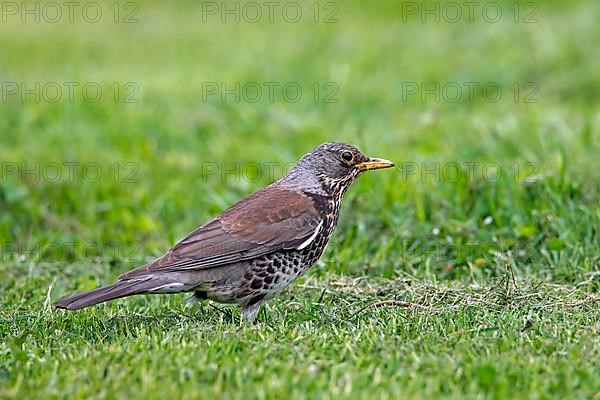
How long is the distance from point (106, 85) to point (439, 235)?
17.6 ft

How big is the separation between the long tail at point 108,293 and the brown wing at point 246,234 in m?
0.09

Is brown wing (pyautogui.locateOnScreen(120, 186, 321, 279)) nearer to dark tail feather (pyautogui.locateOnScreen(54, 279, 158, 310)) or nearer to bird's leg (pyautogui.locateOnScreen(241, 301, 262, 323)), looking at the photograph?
dark tail feather (pyautogui.locateOnScreen(54, 279, 158, 310))

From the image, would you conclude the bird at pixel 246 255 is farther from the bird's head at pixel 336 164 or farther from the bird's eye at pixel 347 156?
the bird's eye at pixel 347 156

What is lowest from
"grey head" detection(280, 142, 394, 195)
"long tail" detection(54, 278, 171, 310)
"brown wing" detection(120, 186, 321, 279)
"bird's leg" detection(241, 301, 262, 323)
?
"bird's leg" detection(241, 301, 262, 323)

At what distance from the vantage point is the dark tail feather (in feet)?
16.3

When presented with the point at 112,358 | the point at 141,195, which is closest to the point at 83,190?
the point at 141,195

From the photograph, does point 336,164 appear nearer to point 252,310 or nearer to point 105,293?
point 252,310

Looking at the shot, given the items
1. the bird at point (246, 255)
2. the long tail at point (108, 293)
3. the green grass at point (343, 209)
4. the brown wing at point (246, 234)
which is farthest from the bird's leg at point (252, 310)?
the long tail at point (108, 293)

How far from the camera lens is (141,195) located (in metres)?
8.21

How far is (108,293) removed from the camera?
5066mm

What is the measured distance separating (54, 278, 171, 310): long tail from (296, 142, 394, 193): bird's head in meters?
1.29

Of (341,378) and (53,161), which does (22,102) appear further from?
(341,378)

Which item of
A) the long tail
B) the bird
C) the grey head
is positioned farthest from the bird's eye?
the long tail

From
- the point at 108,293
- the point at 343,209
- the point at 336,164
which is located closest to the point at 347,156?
the point at 336,164
